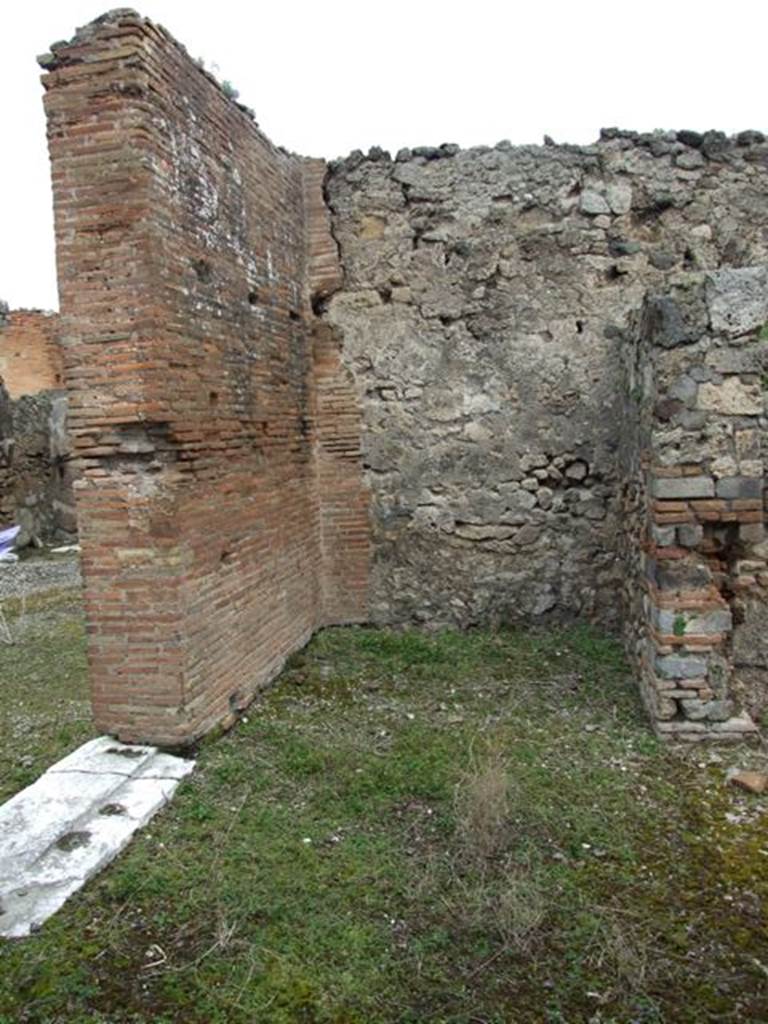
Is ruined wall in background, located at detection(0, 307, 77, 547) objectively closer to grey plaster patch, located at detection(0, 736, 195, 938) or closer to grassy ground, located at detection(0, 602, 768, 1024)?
grassy ground, located at detection(0, 602, 768, 1024)

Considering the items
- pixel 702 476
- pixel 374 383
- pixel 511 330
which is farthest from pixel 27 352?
pixel 702 476

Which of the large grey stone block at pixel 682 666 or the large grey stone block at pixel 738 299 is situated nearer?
the large grey stone block at pixel 738 299

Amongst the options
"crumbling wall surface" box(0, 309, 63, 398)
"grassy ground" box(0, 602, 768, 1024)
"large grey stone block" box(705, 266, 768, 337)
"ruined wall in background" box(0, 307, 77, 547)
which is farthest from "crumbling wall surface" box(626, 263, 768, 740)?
"crumbling wall surface" box(0, 309, 63, 398)

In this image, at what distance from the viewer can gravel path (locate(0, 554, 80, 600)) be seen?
9.36 meters

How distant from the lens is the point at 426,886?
3082 mm

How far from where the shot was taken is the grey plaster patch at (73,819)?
3.08 metres

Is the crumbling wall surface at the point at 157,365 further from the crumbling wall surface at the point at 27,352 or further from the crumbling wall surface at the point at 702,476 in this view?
the crumbling wall surface at the point at 27,352

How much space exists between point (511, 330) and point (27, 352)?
14536 mm

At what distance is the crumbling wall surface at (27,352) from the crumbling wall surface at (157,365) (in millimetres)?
13839

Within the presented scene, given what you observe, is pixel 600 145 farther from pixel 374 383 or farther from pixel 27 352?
pixel 27 352

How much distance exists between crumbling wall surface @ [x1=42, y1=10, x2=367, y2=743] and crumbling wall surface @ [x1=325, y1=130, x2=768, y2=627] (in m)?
1.56

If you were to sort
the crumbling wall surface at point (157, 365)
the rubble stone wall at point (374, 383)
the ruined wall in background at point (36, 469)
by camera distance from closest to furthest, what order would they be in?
the crumbling wall surface at point (157, 365), the rubble stone wall at point (374, 383), the ruined wall in background at point (36, 469)

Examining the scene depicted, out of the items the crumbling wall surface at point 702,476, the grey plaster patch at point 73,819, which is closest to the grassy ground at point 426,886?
the grey plaster patch at point 73,819

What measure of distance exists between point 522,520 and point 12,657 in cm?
475
